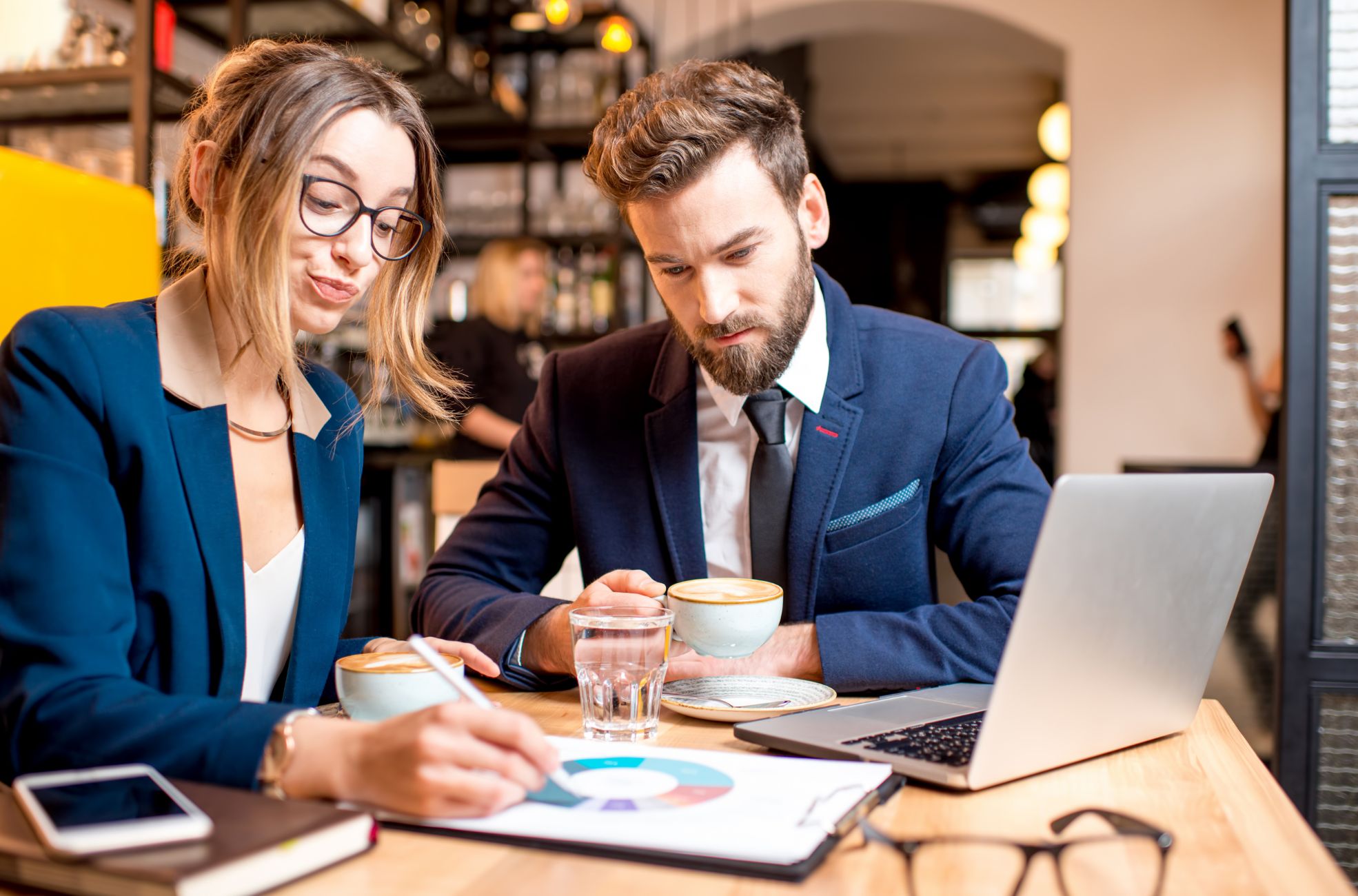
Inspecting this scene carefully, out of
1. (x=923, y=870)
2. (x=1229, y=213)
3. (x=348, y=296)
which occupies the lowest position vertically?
(x=923, y=870)

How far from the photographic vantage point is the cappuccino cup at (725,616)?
1.03 meters

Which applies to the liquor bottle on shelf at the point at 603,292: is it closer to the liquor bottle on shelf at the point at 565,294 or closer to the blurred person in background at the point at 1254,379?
the liquor bottle on shelf at the point at 565,294

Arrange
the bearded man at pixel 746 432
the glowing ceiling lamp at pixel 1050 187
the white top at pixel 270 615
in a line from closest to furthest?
the white top at pixel 270 615
the bearded man at pixel 746 432
the glowing ceiling lamp at pixel 1050 187

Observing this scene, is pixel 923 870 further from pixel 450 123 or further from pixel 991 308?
pixel 991 308

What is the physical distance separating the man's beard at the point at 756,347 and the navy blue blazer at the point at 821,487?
2.8 inches

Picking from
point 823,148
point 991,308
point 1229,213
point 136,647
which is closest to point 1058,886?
point 136,647

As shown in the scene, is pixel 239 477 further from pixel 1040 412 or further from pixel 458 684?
pixel 1040 412

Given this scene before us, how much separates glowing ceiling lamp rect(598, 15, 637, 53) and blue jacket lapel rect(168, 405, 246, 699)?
13.2 ft

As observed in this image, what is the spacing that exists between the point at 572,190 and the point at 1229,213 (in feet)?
10.1

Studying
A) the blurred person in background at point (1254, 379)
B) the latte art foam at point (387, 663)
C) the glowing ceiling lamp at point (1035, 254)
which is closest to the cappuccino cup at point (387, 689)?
the latte art foam at point (387, 663)

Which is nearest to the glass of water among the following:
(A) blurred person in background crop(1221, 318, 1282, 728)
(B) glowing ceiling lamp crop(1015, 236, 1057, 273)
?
(A) blurred person in background crop(1221, 318, 1282, 728)

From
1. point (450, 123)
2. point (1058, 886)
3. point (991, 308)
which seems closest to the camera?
point (1058, 886)

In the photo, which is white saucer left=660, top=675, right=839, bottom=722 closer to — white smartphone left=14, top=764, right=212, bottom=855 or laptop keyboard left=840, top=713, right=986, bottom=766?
laptop keyboard left=840, top=713, right=986, bottom=766

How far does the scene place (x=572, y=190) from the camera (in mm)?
5496
